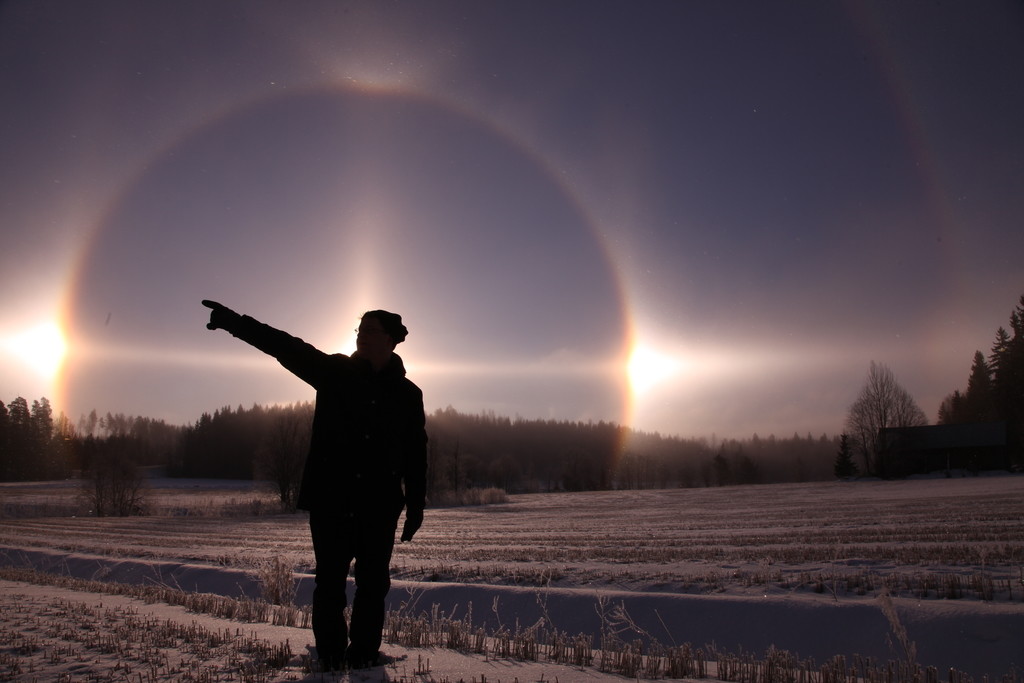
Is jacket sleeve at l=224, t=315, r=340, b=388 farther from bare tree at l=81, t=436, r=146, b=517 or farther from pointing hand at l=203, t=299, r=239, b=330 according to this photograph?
bare tree at l=81, t=436, r=146, b=517

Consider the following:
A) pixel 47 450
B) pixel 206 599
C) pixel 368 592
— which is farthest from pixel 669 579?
pixel 47 450

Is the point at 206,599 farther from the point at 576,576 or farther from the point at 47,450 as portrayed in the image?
the point at 47,450

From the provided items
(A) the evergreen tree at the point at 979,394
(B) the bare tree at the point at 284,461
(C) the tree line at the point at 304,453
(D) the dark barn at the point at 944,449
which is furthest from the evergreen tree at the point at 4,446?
(A) the evergreen tree at the point at 979,394

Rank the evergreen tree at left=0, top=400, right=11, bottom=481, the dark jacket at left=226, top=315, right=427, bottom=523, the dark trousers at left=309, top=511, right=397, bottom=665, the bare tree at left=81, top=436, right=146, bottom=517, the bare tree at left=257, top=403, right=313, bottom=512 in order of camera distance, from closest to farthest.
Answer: the dark trousers at left=309, top=511, right=397, bottom=665 → the dark jacket at left=226, top=315, right=427, bottom=523 → the bare tree at left=81, top=436, right=146, bottom=517 → the bare tree at left=257, top=403, right=313, bottom=512 → the evergreen tree at left=0, top=400, right=11, bottom=481

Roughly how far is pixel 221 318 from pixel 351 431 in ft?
3.20

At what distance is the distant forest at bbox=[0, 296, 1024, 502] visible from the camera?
7006 cm

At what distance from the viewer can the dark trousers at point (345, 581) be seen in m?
3.22

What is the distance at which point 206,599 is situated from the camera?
19.1 ft

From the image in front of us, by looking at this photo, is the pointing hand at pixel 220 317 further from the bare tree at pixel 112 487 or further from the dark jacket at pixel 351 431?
the bare tree at pixel 112 487

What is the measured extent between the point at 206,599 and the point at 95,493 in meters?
59.5

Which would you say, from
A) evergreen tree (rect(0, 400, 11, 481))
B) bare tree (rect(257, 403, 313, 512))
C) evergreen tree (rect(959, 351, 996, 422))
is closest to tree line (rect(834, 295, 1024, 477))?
evergreen tree (rect(959, 351, 996, 422))

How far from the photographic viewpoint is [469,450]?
151375 mm

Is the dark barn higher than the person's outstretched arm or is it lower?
lower

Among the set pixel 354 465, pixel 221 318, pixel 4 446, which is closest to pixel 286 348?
pixel 221 318
